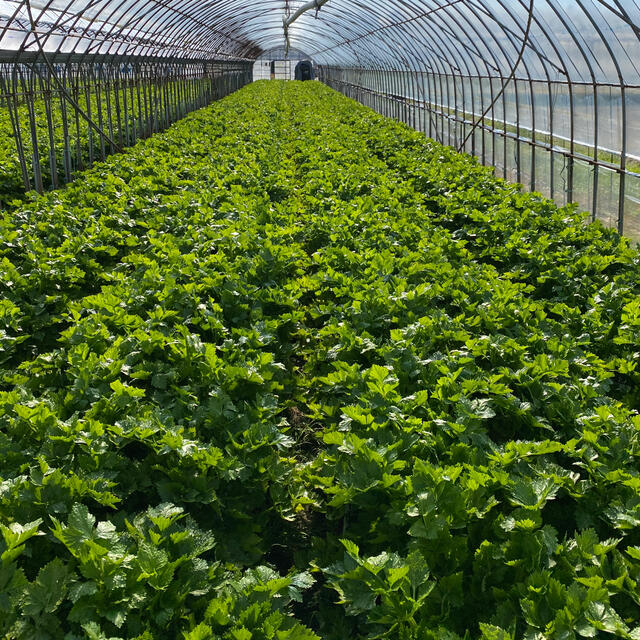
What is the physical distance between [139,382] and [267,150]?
10.8 meters

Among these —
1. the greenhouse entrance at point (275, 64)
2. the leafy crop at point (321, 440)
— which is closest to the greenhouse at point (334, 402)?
the leafy crop at point (321, 440)

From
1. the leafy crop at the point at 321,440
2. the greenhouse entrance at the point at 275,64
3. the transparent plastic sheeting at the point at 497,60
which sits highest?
the greenhouse entrance at the point at 275,64

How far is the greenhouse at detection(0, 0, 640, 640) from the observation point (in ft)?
9.12

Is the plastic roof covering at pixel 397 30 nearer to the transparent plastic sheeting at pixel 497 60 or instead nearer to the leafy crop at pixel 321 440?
the transparent plastic sheeting at pixel 497 60

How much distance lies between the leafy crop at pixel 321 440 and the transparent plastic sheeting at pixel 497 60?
3025 millimetres

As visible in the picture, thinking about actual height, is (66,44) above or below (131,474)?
above

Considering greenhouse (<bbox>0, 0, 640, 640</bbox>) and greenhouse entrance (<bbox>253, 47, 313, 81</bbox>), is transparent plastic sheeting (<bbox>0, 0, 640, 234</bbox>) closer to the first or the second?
greenhouse (<bbox>0, 0, 640, 640</bbox>)

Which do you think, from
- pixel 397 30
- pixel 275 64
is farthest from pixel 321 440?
pixel 275 64

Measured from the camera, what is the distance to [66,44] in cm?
1655

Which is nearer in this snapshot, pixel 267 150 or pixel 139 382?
pixel 139 382

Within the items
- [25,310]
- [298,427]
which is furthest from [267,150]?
[298,427]

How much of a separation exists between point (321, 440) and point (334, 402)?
0.40m

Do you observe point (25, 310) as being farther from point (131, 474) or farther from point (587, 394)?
point (587, 394)

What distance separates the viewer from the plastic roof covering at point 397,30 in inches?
409
